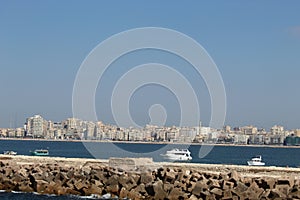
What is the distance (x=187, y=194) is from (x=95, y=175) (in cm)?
477

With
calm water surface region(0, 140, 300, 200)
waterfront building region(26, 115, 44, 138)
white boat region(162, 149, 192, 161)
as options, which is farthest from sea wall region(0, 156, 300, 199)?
waterfront building region(26, 115, 44, 138)

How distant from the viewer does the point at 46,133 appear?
518 ft

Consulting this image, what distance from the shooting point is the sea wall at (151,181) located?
67.8 feet

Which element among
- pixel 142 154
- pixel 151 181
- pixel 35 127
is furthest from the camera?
pixel 35 127

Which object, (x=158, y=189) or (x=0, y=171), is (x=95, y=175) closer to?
(x=158, y=189)

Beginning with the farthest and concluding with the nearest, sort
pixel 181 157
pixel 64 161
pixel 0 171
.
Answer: pixel 181 157
pixel 64 161
pixel 0 171

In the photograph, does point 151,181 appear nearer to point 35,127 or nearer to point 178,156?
point 178,156

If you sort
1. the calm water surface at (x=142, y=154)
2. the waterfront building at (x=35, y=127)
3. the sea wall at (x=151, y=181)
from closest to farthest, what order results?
the sea wall at (x=151, y=181) < the calm water surface at (x=142, y=154) < the waterfront building at (x=35, y=127)

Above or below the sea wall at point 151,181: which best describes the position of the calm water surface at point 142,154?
below

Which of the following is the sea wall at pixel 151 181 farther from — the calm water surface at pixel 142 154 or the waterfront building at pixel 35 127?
the waterfront building at pixel 35 127

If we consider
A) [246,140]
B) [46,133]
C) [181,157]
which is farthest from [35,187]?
[246,140]

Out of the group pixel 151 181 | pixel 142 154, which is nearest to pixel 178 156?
pixel 142 154

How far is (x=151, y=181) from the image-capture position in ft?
74.7

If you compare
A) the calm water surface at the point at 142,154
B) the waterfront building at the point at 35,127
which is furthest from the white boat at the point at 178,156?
the waterfront building at the point at 35,127
